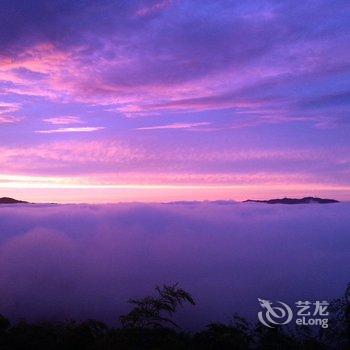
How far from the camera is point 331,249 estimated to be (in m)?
183

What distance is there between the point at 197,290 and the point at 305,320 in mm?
109121

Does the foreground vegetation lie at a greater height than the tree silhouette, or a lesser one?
lesser

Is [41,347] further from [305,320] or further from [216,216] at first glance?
[216,216]

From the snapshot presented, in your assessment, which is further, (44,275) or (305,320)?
(44,275)

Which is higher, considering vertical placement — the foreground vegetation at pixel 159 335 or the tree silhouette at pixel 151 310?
the tree silhouette at pixel 151 310

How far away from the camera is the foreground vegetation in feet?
43.4

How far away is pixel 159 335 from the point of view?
13.7 m

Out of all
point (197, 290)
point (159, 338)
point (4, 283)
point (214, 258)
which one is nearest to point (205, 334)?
point (159, 338)

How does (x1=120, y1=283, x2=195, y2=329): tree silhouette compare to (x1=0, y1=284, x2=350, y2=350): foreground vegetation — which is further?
(x1=120, y1=283, x2=195, y2=329): tree silhouette

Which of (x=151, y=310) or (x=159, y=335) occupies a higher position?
(x=151, y=310)

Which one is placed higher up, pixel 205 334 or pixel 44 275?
pixel 205 334

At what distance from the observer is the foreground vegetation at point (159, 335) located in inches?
521

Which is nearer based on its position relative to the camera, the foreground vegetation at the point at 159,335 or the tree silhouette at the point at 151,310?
the foreground vegetation at the point at 159,335

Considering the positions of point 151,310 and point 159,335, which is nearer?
point 159,335
